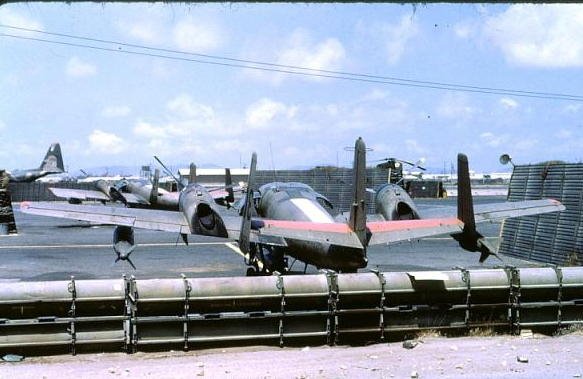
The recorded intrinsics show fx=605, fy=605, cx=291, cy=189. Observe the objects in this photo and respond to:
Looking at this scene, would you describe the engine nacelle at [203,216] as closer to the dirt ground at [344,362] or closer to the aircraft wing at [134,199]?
the dirt ground at [344,362]

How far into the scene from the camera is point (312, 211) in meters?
16.8

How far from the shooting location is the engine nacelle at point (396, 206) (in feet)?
61.9

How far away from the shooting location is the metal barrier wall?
32.6ft

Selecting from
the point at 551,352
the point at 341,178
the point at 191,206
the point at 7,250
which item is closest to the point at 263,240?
the point at 191,206

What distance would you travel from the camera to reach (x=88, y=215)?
62.2 ft

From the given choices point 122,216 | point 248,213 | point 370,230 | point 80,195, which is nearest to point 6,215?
point 80,195

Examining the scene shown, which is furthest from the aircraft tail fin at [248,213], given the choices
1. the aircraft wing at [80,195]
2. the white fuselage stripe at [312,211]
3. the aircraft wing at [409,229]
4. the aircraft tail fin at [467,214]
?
the aircraft wing at [80,195]

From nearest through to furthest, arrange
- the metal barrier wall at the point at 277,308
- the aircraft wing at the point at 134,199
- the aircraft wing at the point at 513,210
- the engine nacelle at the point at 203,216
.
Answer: the metal barrier wall at the point at 277,308, the engine nacelle at the point at 203,216, the aircraft wing at the point at 513,210, the aircraft wing at the point at 134,199

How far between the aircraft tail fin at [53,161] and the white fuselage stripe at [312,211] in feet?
234

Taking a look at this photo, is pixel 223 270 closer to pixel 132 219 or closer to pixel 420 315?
pixel 132 219

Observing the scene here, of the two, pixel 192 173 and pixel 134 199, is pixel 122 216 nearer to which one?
pixel 192 173

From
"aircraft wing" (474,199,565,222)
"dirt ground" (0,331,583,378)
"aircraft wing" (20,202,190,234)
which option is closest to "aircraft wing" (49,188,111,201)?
"aircraft wing" (20,202,190,234)

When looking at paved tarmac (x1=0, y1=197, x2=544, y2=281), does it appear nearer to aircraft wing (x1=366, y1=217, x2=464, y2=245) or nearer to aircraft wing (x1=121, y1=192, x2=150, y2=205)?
aircraft wing (x1=366, y1=217, x2=464, y2=245)

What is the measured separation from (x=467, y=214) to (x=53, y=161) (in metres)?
76.5
